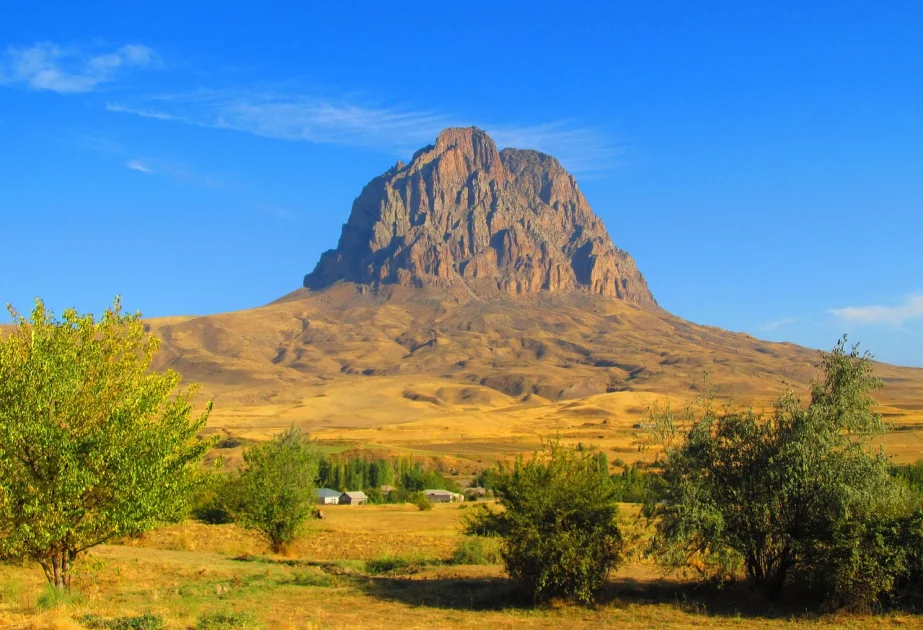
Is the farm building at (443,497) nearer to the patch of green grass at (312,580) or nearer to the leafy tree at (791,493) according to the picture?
the patch of green grass at (312,580)

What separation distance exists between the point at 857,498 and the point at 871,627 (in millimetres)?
4029

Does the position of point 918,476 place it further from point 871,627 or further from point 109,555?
point 109,555

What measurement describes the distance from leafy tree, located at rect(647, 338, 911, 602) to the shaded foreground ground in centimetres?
153

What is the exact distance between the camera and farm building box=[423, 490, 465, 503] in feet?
335

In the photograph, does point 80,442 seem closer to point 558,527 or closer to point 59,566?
point 59,566

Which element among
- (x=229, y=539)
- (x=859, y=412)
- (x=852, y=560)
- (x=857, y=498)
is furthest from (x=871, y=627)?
(x=229, y=539)

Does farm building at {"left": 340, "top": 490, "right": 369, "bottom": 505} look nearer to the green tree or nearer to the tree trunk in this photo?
the green tree

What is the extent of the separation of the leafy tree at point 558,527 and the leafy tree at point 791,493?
1850 millimetres

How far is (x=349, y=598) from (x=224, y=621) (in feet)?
30.8

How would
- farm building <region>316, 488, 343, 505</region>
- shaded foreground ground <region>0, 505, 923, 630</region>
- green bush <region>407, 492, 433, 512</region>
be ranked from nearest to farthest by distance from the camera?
shaded foreground ground <region>0, 505, 923, 630</region>, green bush <region>407, 492, 433, 512</region>, farm building <region>316, 488, 343, 505</region>

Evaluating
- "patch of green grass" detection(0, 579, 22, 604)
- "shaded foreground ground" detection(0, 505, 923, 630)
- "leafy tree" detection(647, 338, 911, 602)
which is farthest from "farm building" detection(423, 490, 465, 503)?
"patch of green grass" detection(0, 579, 22, 604)

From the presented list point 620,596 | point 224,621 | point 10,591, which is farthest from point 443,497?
point 224,621

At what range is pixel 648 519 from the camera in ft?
91.9

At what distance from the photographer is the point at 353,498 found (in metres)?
101
